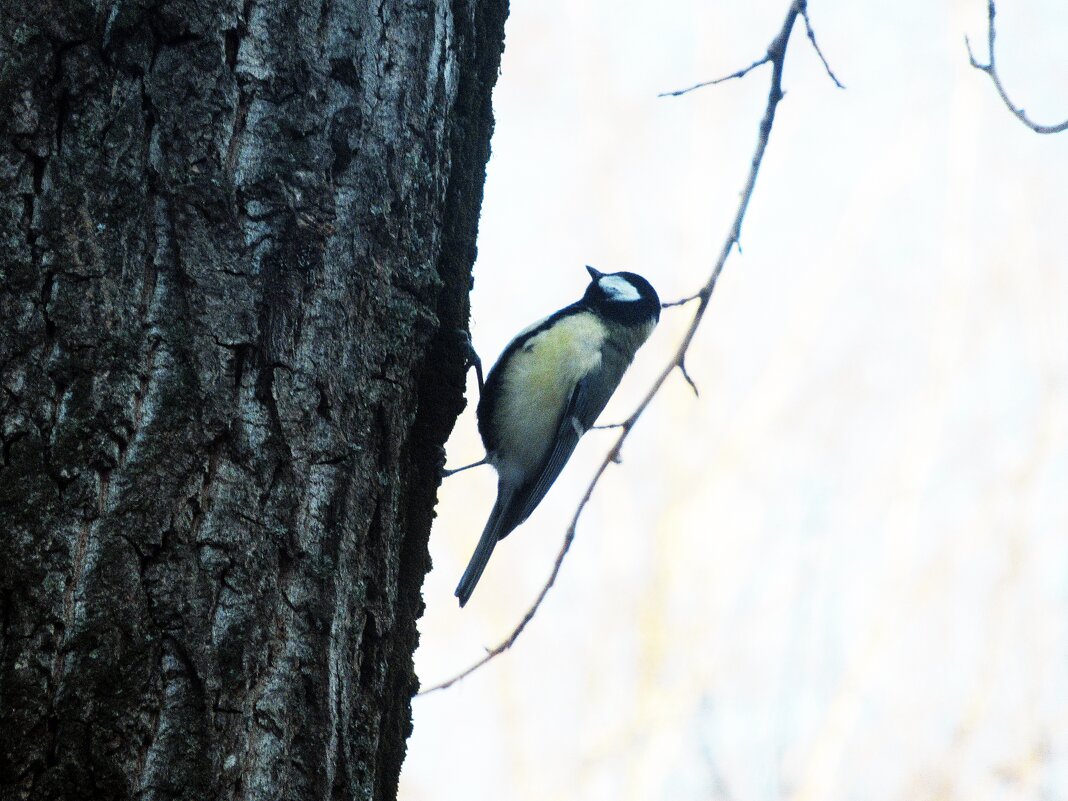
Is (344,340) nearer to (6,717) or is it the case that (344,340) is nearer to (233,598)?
(233,598)

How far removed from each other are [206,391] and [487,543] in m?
1.84

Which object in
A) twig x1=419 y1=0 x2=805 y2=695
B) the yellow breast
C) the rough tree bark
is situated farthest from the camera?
the yellow breast

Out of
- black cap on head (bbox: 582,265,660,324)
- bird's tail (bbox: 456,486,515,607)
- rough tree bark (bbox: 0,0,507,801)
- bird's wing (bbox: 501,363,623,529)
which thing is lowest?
rough tree bark (bbox: 0,0,507,801)

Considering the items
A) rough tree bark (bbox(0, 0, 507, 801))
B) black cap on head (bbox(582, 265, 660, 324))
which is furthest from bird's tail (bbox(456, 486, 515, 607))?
rough tree bark (bbox(0, 0, 507, 801))

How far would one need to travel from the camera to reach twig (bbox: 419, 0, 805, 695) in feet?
6.24

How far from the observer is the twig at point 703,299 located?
6.24ft

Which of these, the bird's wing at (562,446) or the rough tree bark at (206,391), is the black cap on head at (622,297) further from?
the rough tree bark at (206,391)

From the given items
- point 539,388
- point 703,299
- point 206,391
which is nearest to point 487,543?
point 539,388

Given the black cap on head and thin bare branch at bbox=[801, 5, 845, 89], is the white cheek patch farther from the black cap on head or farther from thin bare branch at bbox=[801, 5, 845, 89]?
thin bare branch at bbox=[801, 5, 845, 89]

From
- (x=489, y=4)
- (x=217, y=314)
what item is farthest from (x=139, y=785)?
A: (x=489, y=4)

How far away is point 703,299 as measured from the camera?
6.46 ft

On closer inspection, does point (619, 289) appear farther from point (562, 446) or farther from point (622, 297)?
point (562, 446)

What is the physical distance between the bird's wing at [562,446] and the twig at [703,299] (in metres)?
1.19

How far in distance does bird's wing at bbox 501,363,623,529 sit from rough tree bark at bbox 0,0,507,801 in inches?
66.4
